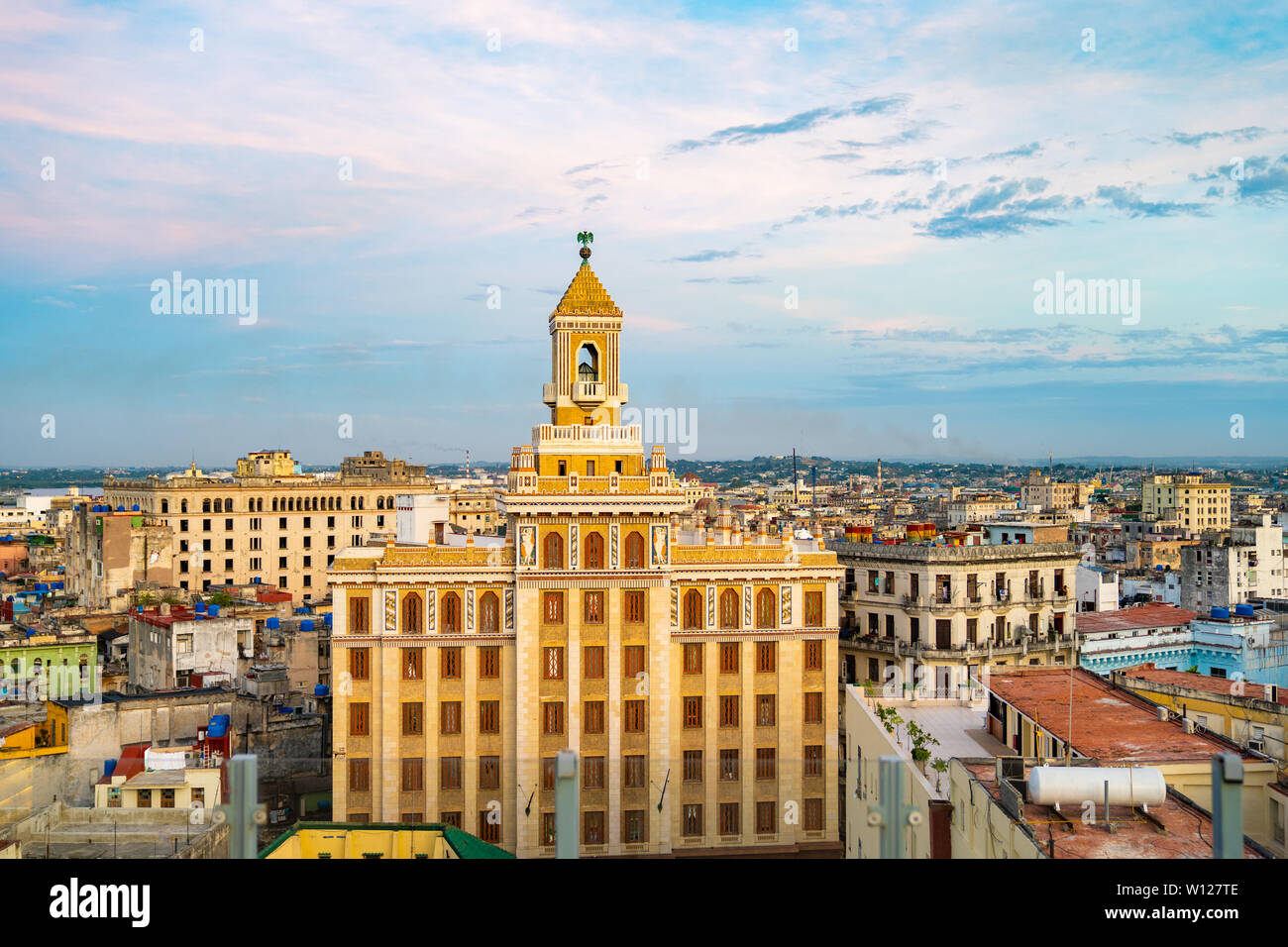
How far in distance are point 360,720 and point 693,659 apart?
11.3 m

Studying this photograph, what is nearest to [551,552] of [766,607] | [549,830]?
[766,607]

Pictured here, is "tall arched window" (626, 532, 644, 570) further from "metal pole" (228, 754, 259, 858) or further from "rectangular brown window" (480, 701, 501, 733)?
"metal pole" (228, 754, 259, 858)

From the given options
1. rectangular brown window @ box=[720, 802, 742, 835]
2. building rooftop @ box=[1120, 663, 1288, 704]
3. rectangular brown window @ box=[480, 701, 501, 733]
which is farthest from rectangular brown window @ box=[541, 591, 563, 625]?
building rooftop @ box=[1120, 663, 1288, 704]

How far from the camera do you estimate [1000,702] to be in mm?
27250

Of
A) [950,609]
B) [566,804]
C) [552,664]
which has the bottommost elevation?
[552,664]

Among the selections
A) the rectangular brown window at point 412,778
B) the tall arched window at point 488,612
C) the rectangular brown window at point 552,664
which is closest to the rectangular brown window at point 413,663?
the tall arched window at point 488,612

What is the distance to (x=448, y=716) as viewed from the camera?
37.9m

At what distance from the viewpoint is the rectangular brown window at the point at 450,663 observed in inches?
1489

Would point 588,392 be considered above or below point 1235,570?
above

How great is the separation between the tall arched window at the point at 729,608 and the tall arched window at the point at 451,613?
904 centimetres

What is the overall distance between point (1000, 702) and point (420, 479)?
98.2 m

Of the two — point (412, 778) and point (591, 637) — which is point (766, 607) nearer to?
point (591, 637)

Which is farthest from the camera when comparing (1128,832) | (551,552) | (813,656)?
(813,656)
